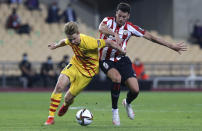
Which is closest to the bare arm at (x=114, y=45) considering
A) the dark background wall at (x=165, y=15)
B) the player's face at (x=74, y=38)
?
the player's face at (x=74, y=38)

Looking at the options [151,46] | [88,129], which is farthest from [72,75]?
[151,46]

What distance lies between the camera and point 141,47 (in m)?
28.9

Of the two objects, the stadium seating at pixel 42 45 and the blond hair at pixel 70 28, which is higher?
the blond hair at pixel 70 28

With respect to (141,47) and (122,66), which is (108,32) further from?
(141,47)

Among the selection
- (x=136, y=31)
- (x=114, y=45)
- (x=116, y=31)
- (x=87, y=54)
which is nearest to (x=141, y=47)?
(x=136, y=31)

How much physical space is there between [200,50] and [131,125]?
20507mm

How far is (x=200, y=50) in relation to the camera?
29.6m

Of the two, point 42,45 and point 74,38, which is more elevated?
point 74,38

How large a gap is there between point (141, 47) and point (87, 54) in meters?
19.1

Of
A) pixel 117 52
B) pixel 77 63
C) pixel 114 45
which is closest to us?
pixel 114 45

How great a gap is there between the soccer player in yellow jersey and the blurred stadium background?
1358 centimetres

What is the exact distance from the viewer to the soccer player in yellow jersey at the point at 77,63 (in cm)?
959

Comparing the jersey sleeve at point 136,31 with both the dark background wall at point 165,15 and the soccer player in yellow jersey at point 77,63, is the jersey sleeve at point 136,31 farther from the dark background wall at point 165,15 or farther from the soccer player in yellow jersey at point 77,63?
the dark background wall at point 165,15

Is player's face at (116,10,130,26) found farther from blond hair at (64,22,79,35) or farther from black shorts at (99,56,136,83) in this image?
blond hair at (64,22,79,35)
